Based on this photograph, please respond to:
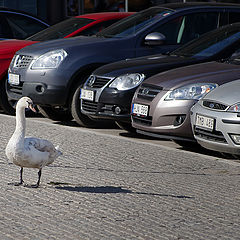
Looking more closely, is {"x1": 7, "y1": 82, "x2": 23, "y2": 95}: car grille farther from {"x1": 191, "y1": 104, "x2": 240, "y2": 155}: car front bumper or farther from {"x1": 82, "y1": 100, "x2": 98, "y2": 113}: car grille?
{"x1": 191, "y1": 104, "x2": 240, "y2": 155}: car front bumper

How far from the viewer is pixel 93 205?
5.89 metres

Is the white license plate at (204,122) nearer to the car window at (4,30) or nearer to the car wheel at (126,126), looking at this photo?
the car wheel at (126,126)

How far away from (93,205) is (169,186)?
1.09 m

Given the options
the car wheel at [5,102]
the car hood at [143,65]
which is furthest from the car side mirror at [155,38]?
the car wheel at [5,102]

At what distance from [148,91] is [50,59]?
2.35 metres

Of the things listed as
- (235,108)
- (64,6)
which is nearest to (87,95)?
(235,108)

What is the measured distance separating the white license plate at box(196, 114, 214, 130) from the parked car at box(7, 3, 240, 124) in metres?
2.77

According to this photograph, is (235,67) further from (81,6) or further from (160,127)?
(81,6)

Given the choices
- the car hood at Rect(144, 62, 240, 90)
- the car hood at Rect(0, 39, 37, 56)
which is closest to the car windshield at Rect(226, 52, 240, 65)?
the car hood at Rect(144, 62, 240, 90)

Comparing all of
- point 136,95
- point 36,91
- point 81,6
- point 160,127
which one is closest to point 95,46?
point 36,91

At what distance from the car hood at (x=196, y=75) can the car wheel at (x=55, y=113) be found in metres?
2.90

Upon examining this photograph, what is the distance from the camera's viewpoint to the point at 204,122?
7910 mm

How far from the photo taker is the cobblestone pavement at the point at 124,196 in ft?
17.0

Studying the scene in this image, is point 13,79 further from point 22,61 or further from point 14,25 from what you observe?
point 14,25
